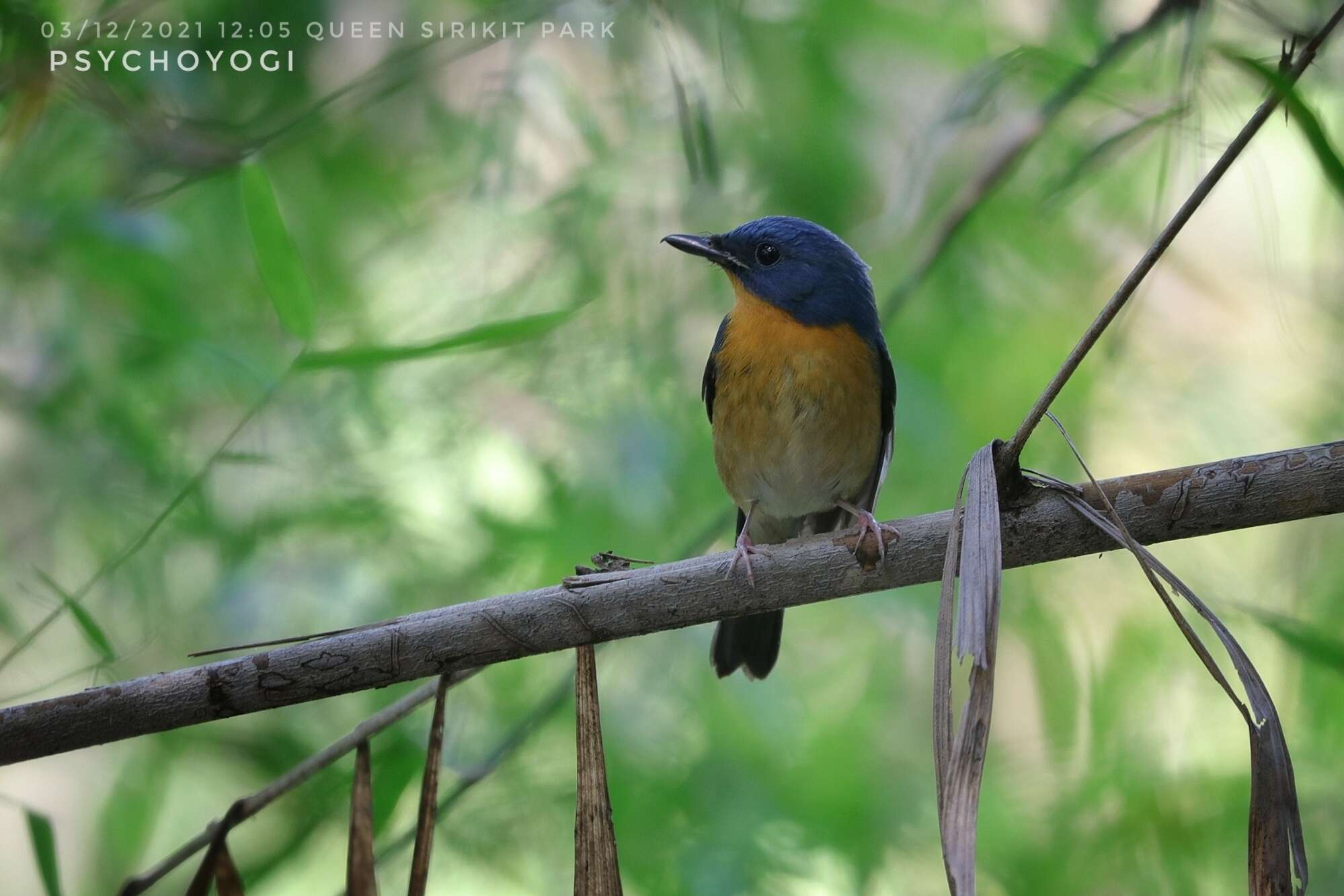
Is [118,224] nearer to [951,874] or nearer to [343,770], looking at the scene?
[343,770]

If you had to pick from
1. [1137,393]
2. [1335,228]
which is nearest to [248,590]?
[1137,393]

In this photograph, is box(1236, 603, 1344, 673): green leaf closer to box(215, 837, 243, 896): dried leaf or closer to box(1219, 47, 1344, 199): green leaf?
box(1219, 47, 1344, 199): green leaf

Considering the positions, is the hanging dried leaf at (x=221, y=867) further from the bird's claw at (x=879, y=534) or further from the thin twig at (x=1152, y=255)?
the thin twig at (x=1152, y=255)

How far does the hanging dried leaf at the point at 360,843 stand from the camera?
192cm

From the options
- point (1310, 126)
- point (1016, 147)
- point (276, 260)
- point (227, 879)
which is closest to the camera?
point (1310, 126)

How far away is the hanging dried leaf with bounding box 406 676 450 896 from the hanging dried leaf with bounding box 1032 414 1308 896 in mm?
1138

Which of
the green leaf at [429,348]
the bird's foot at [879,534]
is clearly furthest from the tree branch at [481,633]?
the green leaf at [429,348]

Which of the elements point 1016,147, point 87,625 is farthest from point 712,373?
point 87,625

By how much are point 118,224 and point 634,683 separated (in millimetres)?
2195

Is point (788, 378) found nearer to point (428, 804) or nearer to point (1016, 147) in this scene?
point (1016, 147)

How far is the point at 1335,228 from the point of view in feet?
13.3

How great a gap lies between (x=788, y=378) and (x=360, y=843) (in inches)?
80.4

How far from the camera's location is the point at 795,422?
3.53 metres

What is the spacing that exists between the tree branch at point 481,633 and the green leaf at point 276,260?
72 centimetres
